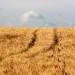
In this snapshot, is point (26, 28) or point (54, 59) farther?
point (26, 28)

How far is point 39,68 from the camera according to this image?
22.3 metres

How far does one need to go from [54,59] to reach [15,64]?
304 cm

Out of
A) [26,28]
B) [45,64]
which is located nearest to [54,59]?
[45,64]

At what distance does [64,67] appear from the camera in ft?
73.7

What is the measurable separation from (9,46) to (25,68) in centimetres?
370

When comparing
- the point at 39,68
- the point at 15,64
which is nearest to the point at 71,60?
the point at 39,68

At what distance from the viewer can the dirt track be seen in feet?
72.9

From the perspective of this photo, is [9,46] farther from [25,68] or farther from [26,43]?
[25,68]

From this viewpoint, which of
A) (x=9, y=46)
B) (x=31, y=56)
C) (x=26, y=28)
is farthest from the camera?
(x=26, y=28)

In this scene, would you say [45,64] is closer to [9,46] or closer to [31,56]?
[31,56]

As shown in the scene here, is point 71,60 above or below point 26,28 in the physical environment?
below

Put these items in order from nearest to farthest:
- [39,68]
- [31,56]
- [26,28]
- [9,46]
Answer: [39,68] → [31,56] → [9,46] → [26,28]

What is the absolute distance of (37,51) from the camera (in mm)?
24312

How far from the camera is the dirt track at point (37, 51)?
72.9 ft
